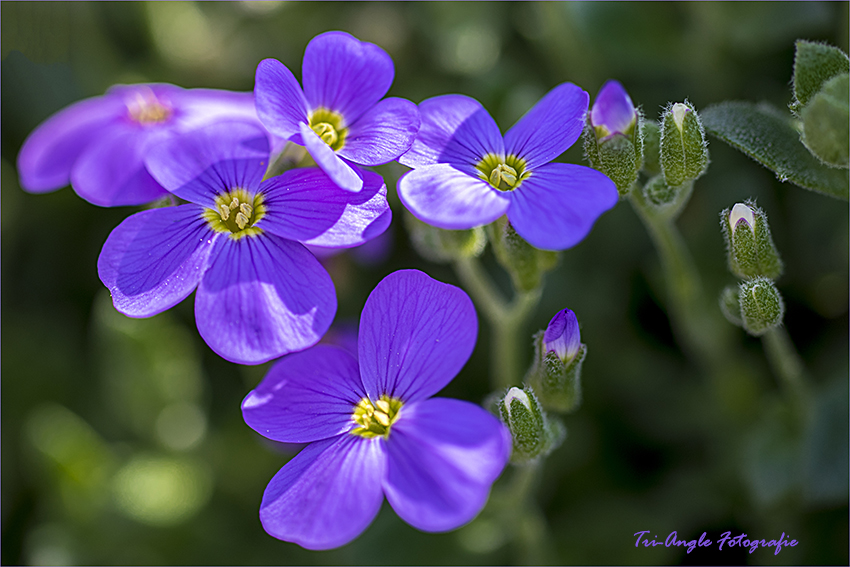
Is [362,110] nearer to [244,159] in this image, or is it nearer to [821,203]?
[244,159]

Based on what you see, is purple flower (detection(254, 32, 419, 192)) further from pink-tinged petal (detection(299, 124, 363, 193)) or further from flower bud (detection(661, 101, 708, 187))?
flower bud (detection(661, 101, 708, 187))

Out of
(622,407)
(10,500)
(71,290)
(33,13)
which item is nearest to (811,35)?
(622,407)

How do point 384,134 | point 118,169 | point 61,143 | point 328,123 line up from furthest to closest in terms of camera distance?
point 61,143 < point 118,169 < point 328,123 < point 384,134

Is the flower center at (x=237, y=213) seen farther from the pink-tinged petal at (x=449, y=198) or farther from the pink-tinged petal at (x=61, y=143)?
the pink-tinged petal at (x=61, y=143)

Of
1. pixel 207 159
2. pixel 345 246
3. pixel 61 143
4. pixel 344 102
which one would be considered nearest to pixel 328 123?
pixel 344 102

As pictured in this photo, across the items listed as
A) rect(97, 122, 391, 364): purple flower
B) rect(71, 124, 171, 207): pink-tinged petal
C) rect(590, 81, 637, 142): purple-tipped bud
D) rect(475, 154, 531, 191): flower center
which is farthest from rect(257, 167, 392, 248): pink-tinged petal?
rect(590, 81, 637, 142): purple-tipped bud

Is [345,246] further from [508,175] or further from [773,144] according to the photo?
[773,144]

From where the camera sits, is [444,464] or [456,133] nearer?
[444,464]
